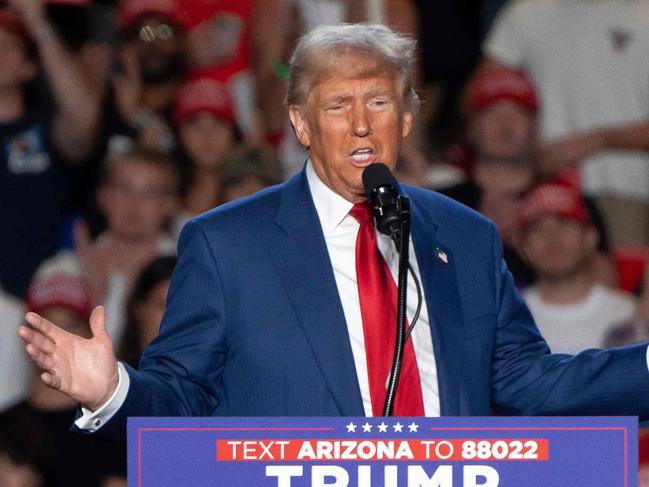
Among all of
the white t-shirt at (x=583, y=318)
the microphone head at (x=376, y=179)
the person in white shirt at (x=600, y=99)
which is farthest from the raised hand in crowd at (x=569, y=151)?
the microphone head at (x=376, y=179)

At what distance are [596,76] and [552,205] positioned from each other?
0.52m

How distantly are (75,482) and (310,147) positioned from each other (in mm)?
2214

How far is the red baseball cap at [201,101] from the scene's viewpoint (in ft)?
15.3

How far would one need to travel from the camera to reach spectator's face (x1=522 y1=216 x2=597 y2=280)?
445 cm

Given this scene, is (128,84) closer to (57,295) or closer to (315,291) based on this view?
(57,295)

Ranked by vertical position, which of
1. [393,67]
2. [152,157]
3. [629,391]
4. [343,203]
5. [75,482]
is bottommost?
[75,482]

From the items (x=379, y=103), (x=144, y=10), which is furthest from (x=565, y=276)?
(x=379, y=103)

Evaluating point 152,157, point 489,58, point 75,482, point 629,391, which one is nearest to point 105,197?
point 152,157

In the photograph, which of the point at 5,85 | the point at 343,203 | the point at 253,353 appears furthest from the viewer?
the point at 5,85

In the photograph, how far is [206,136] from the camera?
4.67 metres

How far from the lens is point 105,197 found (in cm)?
454

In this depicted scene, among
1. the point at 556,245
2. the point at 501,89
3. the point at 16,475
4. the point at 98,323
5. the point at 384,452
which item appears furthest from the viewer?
the point at 501,89

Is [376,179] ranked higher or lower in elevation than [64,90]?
lower

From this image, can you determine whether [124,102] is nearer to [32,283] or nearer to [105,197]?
[105,197]
